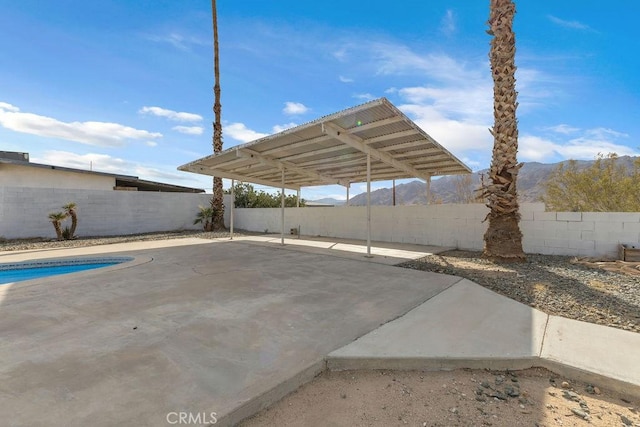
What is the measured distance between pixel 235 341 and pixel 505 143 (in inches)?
303

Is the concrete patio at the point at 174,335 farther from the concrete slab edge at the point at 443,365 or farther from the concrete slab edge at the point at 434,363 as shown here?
the concrete slab edge at the point at 434,363

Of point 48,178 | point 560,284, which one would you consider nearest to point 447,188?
point 560,284

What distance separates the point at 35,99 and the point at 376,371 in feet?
41.5

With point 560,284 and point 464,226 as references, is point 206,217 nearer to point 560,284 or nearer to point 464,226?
point 464,226

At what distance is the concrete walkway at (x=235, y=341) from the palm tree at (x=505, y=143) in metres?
2.86

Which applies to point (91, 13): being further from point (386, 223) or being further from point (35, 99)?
point (386, 223)

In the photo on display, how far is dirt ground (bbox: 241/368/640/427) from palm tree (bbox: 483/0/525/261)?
5425mm

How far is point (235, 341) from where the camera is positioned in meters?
2.92

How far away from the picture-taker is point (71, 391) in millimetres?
2061

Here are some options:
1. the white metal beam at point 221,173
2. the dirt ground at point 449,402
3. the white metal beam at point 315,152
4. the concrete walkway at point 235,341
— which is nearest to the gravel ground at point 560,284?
the concrete walkway at point 235,341

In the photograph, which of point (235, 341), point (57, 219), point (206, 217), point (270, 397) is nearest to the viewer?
point (270, 397)

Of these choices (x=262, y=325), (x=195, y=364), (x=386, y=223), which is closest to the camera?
(x=195, y=364)

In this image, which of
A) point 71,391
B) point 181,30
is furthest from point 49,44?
point 71,391

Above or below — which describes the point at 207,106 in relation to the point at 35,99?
above
